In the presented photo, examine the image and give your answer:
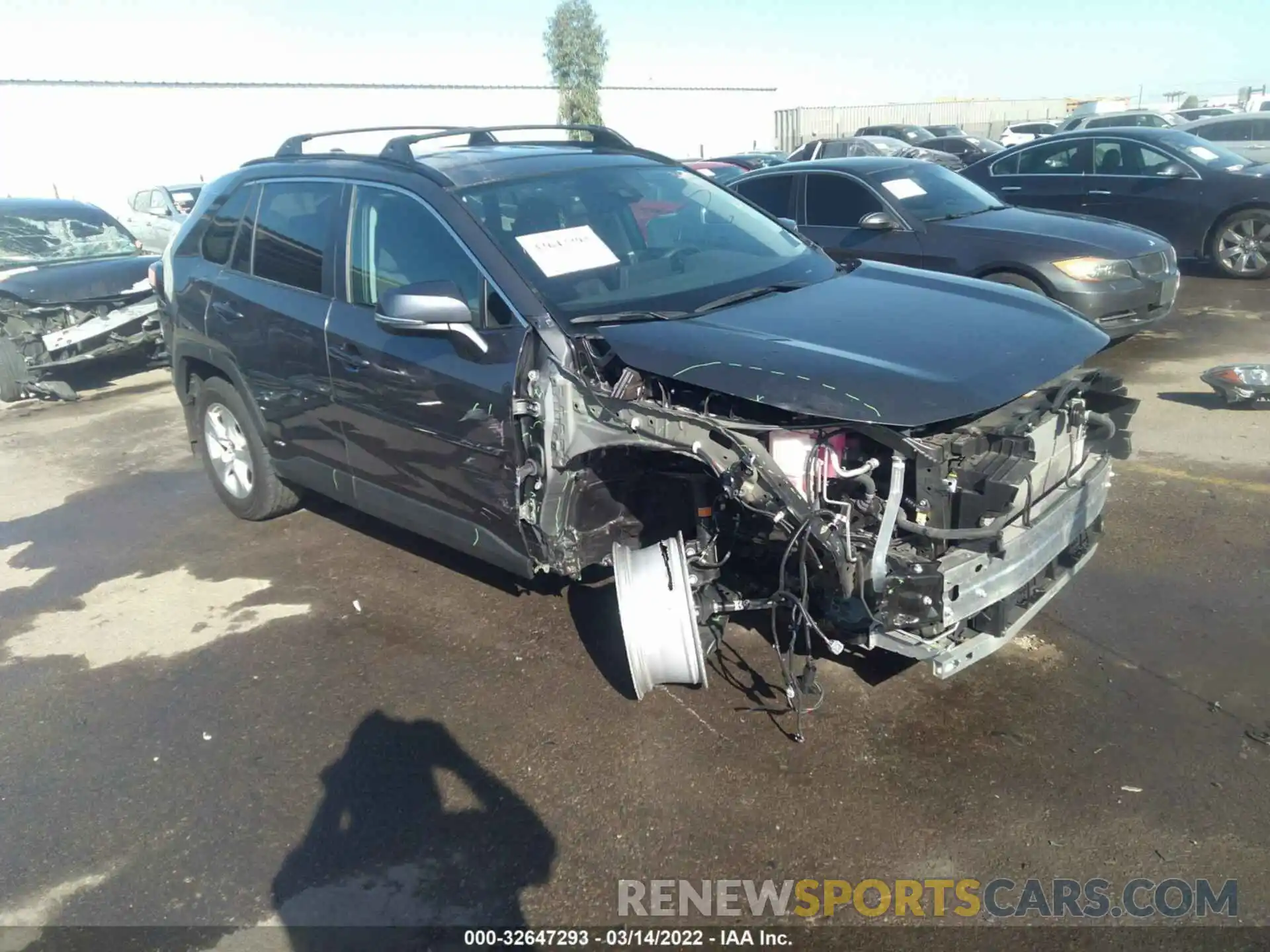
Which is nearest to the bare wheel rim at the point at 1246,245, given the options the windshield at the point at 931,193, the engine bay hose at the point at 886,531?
the windshield at the point at 931,193

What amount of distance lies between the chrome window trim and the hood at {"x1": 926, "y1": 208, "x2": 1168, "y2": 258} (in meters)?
4.96

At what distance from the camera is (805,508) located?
2.98 meters

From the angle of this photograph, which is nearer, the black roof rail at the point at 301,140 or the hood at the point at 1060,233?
the black roof rail at the point at 301,140

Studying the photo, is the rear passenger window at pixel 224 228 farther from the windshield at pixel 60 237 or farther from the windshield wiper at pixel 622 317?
the windshield at pixel 60 237

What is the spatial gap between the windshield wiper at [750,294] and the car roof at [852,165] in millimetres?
4522

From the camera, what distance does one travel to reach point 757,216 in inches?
190

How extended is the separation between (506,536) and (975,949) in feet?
7.15

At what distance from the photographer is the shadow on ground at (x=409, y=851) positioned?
279 cm

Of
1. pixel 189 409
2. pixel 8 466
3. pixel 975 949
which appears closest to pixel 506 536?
pixel 975 949

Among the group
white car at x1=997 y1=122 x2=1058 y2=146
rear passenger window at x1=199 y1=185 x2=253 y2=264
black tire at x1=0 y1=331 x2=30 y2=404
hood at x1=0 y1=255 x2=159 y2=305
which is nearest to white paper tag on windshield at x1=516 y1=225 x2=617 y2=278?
rear passenger window at x1=199 y1=185 x2=253 y2=264

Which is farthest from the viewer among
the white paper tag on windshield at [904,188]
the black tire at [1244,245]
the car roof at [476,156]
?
the black tire at [1244,245]

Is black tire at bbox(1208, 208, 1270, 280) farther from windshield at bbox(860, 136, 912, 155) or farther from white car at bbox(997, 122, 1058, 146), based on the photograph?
white car at bbox(997, 122, 1058, 146)

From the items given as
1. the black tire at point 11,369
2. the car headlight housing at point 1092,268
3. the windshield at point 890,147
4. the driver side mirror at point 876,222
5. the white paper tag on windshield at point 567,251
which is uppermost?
the windshield at point 890,147

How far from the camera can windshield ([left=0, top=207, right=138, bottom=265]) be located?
31.9 ft
